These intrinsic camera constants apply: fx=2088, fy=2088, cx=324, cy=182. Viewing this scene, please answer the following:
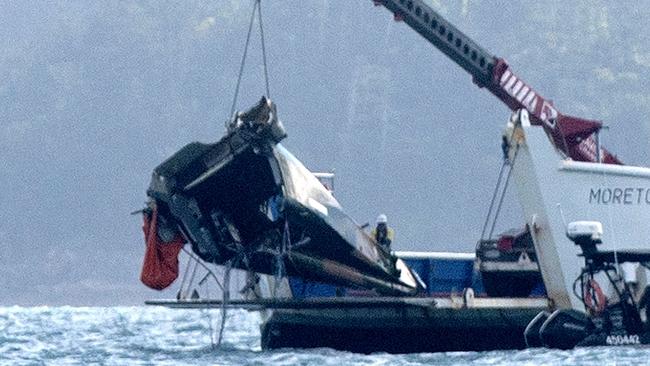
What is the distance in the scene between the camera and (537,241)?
40.2m

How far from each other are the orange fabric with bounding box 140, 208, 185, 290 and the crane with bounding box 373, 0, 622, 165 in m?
6.80

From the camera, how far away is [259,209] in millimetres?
38875

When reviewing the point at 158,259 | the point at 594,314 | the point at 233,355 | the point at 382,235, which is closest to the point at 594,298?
the point at 594,314

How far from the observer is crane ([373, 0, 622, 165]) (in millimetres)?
41750

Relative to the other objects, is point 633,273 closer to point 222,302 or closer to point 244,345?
point 222,302

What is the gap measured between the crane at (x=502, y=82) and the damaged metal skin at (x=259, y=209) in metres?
4.44

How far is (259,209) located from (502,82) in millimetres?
6416

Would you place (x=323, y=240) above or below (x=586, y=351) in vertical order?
above

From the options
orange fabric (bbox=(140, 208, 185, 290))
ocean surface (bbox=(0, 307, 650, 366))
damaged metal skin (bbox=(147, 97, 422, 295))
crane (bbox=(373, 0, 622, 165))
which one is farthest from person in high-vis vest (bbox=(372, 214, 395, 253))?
orange fabric (bbox=(140, 208, 185, 290))

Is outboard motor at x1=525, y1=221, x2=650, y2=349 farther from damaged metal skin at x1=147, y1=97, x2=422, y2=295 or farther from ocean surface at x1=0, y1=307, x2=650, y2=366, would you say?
damaged metal skin at x1=147, y1=97, x2=422, y2=295

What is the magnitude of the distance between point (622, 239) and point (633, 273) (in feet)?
8.21

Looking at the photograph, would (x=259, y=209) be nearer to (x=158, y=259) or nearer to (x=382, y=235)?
(x=158, y=259)

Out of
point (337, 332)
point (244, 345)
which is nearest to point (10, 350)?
point (244, 345)

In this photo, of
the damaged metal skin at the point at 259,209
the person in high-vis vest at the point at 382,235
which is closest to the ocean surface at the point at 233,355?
the damaged metal skin at the point at 259,209
